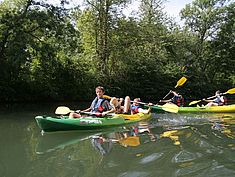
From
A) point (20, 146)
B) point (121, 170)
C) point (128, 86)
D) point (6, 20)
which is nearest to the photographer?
point (121, 170)

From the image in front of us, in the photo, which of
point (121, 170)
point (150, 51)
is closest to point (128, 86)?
point (150, 51)

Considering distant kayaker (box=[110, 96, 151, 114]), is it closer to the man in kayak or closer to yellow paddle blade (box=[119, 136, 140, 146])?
the man in kayak

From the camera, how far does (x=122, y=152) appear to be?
6.83 meters

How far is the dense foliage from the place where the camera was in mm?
20031

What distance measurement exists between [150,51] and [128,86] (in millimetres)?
3880

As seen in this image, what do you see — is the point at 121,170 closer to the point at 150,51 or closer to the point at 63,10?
the point at 63,10

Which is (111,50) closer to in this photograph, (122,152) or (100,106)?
(100,106)

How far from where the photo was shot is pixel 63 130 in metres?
9.35

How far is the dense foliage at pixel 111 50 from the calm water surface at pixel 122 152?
1011 centimetres

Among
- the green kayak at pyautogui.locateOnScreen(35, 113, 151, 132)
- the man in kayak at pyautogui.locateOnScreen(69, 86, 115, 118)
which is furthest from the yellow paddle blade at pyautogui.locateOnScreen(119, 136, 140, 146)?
the man in kayak at pyautogui.locateOnScreen(69, 86, 115, 118)

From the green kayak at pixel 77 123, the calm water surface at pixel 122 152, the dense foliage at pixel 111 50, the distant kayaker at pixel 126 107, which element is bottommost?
the calm water surface at pixel 122 152

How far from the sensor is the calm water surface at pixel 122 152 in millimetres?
5449

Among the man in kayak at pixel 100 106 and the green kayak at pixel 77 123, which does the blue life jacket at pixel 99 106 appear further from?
the green kayak at pixel 77 123

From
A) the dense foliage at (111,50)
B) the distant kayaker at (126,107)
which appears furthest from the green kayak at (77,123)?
the dense foliage at (111,50)
